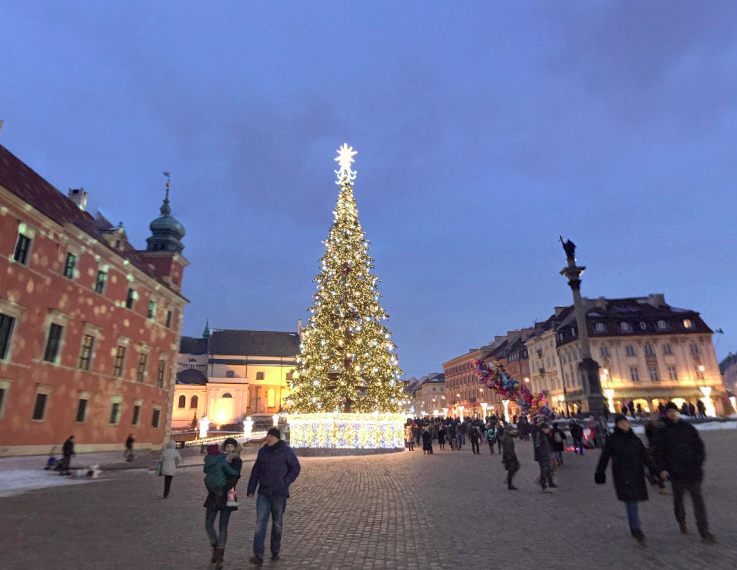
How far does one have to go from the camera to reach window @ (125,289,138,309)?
29828 mm

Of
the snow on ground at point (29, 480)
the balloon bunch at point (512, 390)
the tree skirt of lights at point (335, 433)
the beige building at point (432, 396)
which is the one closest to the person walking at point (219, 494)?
the snow on ground at point (29, 480)

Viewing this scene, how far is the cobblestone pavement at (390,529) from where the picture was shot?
19.0 feet

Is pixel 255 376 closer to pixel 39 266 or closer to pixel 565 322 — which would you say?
pixel 565 322

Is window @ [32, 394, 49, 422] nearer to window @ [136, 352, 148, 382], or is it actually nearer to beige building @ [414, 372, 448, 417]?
window @ [136, 352, 148, 382]

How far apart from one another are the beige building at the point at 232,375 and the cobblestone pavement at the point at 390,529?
56344 mm

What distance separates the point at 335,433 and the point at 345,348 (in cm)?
462

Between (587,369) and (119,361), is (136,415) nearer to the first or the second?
(119,361)

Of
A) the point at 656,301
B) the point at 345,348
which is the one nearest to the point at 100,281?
the point at 345,348

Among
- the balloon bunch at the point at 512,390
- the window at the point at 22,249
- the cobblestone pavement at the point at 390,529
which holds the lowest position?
the cobblestone pavement at the point at 390,529

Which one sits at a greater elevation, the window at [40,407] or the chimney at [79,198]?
the chimney at [79,198]

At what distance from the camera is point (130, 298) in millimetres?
30297

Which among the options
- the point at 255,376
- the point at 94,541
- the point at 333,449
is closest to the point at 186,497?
the point at 94,541

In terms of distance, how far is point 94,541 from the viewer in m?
7.11

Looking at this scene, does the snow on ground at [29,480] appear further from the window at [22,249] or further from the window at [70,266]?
the window at [70,266]
